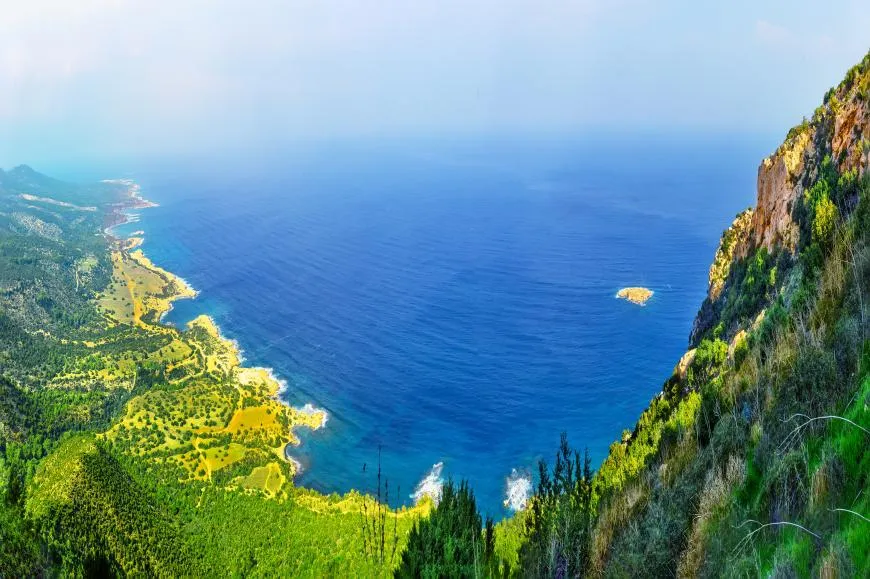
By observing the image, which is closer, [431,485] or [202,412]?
[431,485]

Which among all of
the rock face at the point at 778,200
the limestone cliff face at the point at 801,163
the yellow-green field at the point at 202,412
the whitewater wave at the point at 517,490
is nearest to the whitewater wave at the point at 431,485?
the whitewater wave at the point at 517,490

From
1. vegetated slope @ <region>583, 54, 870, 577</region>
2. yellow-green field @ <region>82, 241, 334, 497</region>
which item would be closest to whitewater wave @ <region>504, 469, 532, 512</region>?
yellow-green field @ <region>82, 241, 334, 497</region>

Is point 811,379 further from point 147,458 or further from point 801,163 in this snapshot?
point 147,458

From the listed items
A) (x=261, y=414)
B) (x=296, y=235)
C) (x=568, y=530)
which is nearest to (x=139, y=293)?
(x=296, y=235)

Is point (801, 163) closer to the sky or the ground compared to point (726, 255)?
closer to the ground

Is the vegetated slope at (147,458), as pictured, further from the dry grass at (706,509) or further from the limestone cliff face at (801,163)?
the limestone cliff face at (801,163)

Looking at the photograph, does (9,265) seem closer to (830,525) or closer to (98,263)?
(98,263)

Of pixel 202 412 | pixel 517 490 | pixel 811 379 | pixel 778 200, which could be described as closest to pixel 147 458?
pixel 202 412
